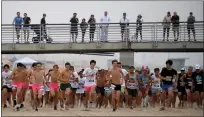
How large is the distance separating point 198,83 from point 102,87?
3.39 meters

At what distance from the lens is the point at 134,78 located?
545 inches

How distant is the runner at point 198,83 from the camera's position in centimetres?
1397

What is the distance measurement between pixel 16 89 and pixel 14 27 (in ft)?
20.0

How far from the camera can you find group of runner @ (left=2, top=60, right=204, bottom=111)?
12352mm

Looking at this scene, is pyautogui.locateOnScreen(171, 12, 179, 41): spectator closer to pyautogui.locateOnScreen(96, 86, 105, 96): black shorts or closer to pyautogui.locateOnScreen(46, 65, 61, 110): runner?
pyautogui.locateOnScreen(96, 86, 105, 96): black shorts

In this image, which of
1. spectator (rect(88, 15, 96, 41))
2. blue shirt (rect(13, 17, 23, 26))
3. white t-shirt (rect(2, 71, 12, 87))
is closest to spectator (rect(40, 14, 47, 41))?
blue shirt (rect(13, 17, 23, 26))

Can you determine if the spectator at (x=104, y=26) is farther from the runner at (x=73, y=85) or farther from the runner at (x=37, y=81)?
the runner at (x=37, y=81)

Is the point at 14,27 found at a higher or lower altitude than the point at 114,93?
higher

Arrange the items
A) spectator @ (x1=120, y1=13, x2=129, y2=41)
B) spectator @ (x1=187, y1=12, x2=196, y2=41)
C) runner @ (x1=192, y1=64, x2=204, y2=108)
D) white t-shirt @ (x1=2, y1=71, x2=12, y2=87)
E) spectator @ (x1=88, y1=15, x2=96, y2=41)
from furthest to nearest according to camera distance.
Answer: spectator @ (x1=88, y1=15, x2=96, y2=41), spectator @ (x1=120, y1=13, x2=129, y2=41), spectator @ (x1=187, y1=12, x2=196, y2=41), runner @ (x1=192, y1=64, x2=204, y2=108), white t-shirt @ (x1=2, y1=71, x2=12, y2=87)

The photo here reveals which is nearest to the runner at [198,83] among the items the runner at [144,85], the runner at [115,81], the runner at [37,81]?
the runner at [144,85]

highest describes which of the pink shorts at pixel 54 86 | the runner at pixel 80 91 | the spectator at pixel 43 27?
the spectator at pixel 43 27

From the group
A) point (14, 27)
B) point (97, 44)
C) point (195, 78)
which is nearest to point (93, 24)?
point (97, 44)

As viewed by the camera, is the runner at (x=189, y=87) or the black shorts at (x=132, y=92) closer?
the black shorts at (x=132, y=92)

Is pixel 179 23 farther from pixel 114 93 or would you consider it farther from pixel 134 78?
pixel 114 93
